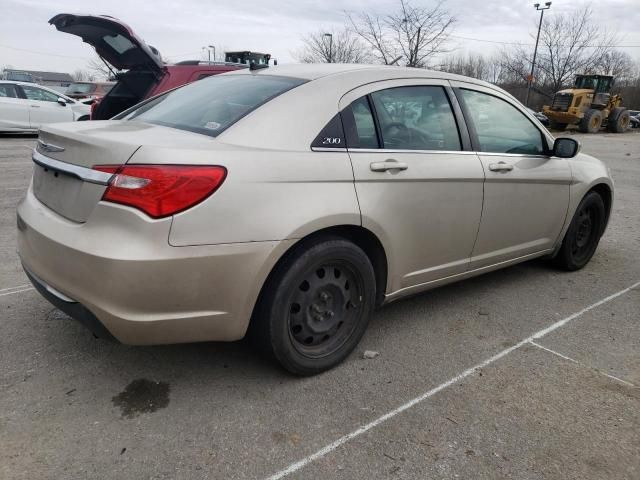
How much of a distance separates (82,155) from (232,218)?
30.1 inches

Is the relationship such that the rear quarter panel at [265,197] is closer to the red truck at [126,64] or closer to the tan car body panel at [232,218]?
the tan car body panel at [232,218]

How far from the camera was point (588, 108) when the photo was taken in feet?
86.0

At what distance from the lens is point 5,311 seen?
344 cm

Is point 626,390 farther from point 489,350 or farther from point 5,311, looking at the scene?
point 5,311

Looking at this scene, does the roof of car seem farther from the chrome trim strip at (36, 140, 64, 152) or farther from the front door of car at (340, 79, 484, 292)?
the chrome trim strip at (36, 140, 64, 152)

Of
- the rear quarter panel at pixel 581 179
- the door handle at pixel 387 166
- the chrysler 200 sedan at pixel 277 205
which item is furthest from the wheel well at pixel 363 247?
the rear quarter panel at pixel 581 179

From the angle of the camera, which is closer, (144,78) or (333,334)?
(333,334)

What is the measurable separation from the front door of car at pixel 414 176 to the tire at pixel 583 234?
1.52 m

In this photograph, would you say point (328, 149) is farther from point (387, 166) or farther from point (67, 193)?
point (67, 193)

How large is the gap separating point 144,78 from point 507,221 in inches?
234

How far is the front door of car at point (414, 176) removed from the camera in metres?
2.87

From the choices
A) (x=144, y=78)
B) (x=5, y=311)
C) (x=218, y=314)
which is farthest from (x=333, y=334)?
(x=144, y=78)

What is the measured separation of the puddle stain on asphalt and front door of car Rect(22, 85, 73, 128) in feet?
44.6

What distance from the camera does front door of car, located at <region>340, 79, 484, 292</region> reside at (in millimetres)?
2866
